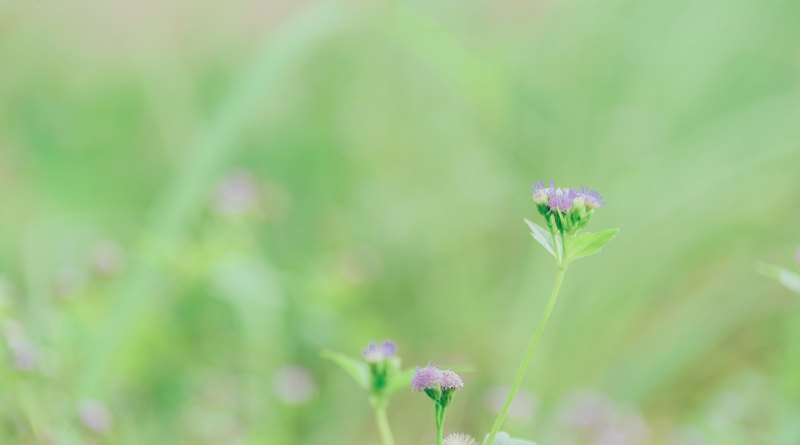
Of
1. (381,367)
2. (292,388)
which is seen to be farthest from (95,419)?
(381,367)

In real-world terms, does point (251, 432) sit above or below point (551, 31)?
below

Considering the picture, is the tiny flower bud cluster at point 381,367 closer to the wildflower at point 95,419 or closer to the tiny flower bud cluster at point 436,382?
the tiny flower bud cluster at point 436,382

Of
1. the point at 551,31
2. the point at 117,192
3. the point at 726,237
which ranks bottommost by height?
the point at 726,237

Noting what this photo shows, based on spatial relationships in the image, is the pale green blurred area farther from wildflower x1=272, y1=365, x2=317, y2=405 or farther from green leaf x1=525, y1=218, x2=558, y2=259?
green leaf x1=525, y1=218, x2=558, y2=259

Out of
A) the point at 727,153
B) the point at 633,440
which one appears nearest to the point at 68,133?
the point at 727,153

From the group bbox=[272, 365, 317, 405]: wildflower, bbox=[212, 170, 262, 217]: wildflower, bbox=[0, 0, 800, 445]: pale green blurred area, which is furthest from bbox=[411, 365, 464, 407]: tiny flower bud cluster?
bbox=[212, 170, 262, 217]: wildflower

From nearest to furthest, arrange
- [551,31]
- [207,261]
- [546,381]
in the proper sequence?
[207,261], [546,381], [551,31]

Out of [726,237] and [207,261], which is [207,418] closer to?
[207,261]
